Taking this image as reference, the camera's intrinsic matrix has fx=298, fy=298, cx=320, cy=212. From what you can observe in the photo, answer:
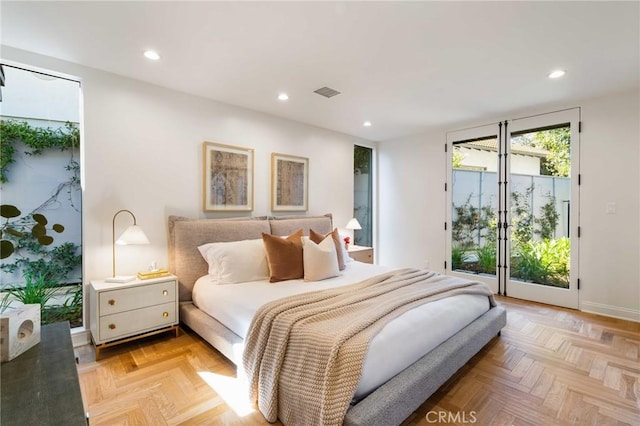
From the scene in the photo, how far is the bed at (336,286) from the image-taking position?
5.14ft

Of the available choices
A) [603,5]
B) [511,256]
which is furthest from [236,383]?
[511,256]

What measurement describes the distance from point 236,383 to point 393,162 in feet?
14.5

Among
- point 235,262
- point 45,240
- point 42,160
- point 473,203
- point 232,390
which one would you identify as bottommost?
point 232,390

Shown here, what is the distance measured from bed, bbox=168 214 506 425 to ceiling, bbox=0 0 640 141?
1566 mm

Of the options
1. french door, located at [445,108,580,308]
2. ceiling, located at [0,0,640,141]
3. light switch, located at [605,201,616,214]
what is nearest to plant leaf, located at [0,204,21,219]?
ceiling, located at [0,0,640,141]

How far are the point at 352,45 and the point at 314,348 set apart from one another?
2194 mm

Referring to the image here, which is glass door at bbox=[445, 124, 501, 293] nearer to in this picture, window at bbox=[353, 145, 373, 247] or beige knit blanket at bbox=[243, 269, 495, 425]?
window at bbox=[353, 145, 373, 247]

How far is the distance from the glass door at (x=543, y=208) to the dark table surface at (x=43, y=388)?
4.68 metres

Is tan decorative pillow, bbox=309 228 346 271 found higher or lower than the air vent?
lower

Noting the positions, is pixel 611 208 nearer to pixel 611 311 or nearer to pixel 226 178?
pixel 611 311

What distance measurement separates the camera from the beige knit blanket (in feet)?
4.86

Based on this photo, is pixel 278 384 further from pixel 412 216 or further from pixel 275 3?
pixel 412 216

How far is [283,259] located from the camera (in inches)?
114

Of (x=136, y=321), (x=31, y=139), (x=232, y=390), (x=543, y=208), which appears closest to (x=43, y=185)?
(x=31, y=139)
